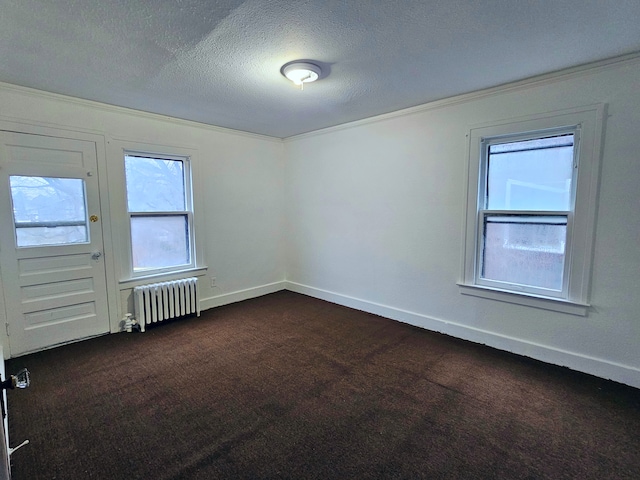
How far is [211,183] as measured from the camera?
4176mm

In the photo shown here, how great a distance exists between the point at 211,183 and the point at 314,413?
3134 mm

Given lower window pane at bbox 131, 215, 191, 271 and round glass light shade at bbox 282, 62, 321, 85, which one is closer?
round glass light shade at bbox 282, 62, 321, 85

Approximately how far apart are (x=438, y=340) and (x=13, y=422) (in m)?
3.42

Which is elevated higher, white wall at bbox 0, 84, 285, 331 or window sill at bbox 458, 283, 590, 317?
white wall at bbox 0, 84, 285, 331

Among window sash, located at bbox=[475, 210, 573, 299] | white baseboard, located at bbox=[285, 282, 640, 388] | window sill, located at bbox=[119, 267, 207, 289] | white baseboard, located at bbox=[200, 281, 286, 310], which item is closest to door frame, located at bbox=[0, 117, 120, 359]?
window sill, located at bbox=[119, 267, 207, 289]

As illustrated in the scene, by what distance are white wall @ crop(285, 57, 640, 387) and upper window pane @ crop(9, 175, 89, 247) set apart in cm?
272

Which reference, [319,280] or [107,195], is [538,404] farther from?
[107,195]

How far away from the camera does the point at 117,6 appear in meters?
1.69

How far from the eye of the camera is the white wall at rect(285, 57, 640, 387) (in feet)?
7.80

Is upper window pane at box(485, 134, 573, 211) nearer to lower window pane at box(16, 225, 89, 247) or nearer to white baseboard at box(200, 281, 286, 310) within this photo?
white baseboard at box(200, 281, 286, 310)

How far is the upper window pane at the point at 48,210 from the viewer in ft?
9.42

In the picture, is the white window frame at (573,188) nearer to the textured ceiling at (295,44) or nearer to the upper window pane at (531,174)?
the upper window pane at (531,174)

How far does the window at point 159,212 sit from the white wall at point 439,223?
1.63m

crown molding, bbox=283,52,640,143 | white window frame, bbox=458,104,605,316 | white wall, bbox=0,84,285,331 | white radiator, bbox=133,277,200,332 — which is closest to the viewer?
crown molding, bbox=283,52,640,143
